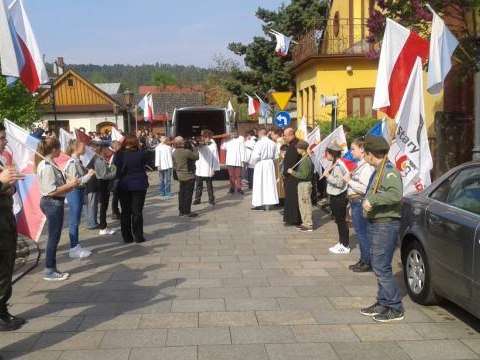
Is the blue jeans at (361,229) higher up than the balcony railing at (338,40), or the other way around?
the balcony railing at (338,40)

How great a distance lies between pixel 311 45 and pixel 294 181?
13577 mm

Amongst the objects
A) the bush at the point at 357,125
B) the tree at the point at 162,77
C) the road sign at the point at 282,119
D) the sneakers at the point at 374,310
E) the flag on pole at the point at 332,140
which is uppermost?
the tree at the point at 162,77

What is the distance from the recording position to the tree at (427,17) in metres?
9.45

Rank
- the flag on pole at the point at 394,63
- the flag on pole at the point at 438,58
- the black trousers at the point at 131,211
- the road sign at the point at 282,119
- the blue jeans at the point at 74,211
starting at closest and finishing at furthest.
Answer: the flag on pole at the point at 438,58, the flag on pole at the point at 394,63, the blue jeans at the point at 74,211, the black trousers at the point at 131,211, the road sign at the point at 282,119

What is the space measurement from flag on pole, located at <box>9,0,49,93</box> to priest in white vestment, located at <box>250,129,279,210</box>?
22.0 feet

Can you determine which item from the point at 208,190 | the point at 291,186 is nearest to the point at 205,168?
the point at 208,190

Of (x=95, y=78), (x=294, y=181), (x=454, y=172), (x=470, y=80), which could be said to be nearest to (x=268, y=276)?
(x=454, y=172)

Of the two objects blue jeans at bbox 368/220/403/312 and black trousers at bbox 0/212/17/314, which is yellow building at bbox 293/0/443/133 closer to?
blue jeans at bbox 368/220/403/312

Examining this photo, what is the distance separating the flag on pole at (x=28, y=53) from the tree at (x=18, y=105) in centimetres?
2390

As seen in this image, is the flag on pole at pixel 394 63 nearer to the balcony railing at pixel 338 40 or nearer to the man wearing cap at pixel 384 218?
the man wearing cap at pixel 384 218

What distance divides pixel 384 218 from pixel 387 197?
8.9 inches

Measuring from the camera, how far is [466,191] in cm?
566

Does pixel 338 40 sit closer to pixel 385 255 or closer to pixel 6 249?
pixel 385 255

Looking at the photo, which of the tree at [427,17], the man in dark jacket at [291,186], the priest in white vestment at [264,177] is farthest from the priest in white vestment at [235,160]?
the tree at [427,17]
